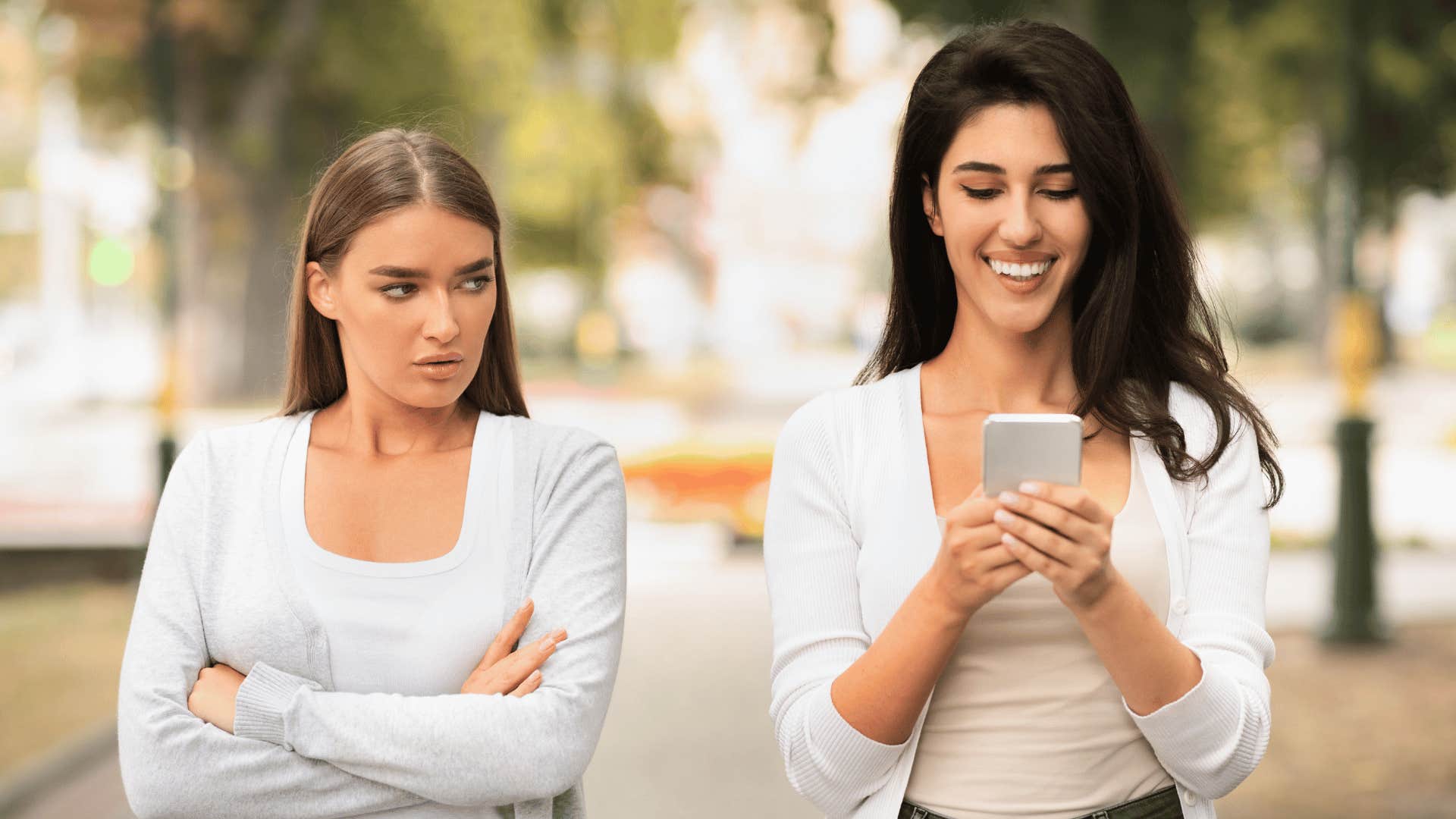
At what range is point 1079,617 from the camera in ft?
7.80

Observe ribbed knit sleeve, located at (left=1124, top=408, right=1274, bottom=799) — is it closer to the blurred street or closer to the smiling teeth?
the smiling teeth

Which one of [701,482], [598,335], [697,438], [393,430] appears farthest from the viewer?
[598,335]

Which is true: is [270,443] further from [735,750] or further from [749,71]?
[749,71]

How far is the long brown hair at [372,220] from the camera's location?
2723 mm

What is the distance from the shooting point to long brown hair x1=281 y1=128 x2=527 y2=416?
2723 mm

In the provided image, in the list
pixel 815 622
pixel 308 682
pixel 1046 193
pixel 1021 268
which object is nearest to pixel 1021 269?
pixel 1021 268

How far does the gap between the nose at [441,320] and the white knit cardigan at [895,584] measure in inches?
23.2

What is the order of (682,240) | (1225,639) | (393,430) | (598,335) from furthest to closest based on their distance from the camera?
(682,240), (598,335), (393,430), (1225,639)

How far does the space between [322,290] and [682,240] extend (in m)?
51.0

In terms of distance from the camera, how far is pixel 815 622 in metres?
2.63

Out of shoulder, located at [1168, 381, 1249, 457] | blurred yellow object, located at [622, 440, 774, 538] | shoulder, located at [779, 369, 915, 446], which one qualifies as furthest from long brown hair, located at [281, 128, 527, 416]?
blurred yellow object, located at [622, 440, 774, 538]

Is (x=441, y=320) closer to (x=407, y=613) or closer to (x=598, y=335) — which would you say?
(x=407, y=613)

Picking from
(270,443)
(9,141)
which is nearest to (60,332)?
(9,141)

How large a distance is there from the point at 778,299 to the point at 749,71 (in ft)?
169
